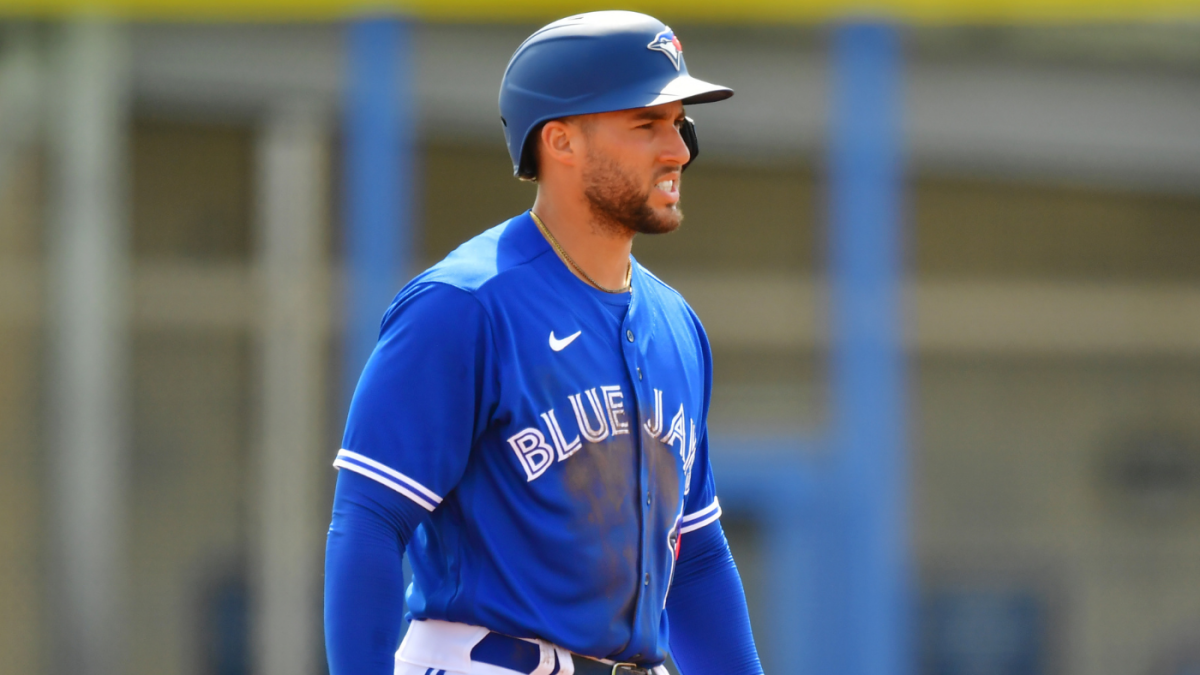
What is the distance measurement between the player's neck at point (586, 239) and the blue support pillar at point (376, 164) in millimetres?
4426

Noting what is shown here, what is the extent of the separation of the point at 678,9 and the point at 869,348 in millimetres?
1770

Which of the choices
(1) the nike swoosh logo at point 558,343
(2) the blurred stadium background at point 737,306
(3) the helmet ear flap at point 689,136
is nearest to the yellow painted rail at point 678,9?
(2) the blurred stadium background at point 737,306

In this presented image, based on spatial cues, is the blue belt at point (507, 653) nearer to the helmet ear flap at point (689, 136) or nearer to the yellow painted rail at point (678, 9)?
the helmet ear flap at point (689, 136)

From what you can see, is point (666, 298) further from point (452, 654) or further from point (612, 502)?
point (452, 654)

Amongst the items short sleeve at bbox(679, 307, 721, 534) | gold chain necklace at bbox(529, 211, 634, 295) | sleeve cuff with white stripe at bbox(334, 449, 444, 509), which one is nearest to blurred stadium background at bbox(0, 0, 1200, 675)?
short sleeve at bbox(679, 307, 721, 534)

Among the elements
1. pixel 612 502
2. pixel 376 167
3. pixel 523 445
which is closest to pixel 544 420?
pixel 523 445

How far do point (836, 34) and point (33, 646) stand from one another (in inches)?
183

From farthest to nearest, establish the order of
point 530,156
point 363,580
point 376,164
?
point 376,164 → point 530,156 → point 363,580

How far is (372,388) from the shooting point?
2002 millimetres

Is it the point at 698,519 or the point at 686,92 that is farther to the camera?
the point at 698,519

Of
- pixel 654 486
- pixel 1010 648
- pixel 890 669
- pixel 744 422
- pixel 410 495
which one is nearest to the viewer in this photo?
pixel 410 495

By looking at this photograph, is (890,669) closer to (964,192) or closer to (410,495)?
(964,192)

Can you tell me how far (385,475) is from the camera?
1976 millimetres

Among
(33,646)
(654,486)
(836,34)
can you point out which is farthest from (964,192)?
(654,486)
